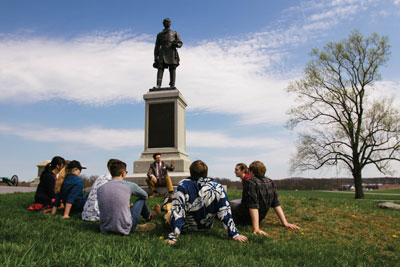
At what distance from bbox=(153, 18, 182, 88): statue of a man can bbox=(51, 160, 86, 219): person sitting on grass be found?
23.3ft

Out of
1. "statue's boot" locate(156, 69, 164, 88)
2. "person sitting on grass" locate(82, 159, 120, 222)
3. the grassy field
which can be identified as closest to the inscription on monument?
"statue's boot" locate(156, 69, 164, 88)

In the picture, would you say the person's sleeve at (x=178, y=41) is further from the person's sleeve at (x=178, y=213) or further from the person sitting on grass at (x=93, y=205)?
the person's sleeve at (x=178, y=213)

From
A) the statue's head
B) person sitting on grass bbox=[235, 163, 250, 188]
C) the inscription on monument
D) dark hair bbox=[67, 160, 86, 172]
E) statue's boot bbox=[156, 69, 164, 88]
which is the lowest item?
person sitting on grass bbox=[235, 163, 250, 188]

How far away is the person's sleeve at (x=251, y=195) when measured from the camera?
5.53m

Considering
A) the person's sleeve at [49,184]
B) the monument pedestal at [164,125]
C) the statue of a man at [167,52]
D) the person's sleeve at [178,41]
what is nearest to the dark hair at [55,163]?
the person's sleeve at [49,184]

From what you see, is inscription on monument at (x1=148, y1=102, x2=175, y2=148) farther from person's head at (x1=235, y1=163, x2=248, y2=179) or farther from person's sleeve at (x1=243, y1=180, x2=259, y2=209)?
person's sleeve at (x1=243, y1=180, x2=259, y2=209)

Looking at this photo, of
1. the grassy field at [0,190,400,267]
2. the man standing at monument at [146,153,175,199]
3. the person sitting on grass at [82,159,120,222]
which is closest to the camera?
the grassy field at [0,190,400,267]

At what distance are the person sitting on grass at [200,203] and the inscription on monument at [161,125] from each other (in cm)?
781

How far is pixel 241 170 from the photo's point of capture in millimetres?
6859

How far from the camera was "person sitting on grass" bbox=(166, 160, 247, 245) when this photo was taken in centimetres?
482

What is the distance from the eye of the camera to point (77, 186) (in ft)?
23.4

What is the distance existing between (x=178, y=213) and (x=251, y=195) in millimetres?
1510

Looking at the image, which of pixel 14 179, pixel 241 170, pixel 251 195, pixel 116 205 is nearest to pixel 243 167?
pixel 241 170

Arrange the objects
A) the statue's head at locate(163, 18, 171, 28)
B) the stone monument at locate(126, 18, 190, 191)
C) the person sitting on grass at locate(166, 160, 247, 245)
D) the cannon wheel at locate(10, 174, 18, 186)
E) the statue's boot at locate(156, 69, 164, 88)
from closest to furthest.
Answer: the person sitting on grass at locate(166, 160, 247, 245)
the stone monument at locate(126, 18, 190, 191)
the statue's boot at locate(156, 69, 164, 88)
the statue's head at locate(163, 18, 171, 28)
the cannon wheel at locate(10, 174, 18, 186)
